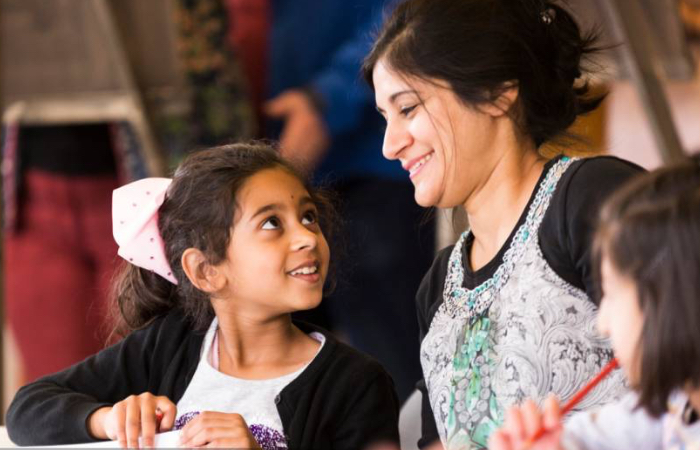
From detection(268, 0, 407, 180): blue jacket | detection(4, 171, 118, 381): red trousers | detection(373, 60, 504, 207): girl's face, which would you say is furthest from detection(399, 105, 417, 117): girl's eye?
detection(4, 171, 118, 381): red trousers

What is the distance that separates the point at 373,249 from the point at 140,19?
79cm

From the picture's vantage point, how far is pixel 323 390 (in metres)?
1.60

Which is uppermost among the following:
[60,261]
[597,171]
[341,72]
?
[341,72]

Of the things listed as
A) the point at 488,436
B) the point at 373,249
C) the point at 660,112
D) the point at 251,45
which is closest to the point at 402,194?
the point at 373,249

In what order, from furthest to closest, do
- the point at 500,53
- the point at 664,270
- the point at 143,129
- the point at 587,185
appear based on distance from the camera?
1. the point at 143,129
2. the point at 500,53
3. the point at 587,185
4. the point at 664,270

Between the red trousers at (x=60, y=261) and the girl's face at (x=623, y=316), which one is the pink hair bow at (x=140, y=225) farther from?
the red trousers at (x=60, y=261)

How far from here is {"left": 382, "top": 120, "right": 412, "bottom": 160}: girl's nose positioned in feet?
5.29

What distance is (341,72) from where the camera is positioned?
284 centimetres

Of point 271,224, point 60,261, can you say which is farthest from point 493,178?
point 60,261

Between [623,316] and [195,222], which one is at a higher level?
[195,222]

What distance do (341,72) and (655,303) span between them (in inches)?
71.2

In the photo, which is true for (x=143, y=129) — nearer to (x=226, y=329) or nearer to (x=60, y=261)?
(x=60, y=261)

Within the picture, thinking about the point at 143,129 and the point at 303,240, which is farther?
the point at 143,129

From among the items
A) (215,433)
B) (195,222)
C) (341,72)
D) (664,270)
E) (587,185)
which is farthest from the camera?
(341,72)
